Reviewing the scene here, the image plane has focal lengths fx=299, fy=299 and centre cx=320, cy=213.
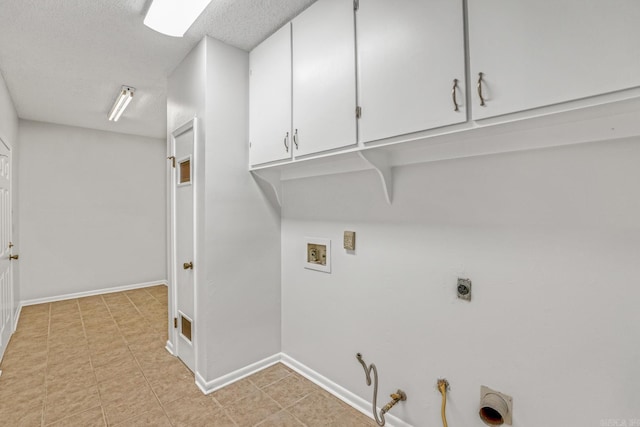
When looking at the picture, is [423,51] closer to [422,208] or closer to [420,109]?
[420,109]

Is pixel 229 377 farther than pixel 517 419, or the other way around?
pixel 229 377

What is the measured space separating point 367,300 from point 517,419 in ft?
2.86

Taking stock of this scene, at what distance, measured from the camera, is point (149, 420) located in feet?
5.98

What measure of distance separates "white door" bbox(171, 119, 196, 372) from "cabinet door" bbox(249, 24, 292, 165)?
0.49 meters

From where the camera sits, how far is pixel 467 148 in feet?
4.46

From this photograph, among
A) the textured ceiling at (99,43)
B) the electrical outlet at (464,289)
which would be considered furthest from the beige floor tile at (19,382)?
the electrical outlet at (464,289)

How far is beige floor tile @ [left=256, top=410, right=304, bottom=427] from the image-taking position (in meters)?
1.78

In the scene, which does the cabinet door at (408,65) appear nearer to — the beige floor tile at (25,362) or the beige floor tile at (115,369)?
the beige floor tile at (115,369)

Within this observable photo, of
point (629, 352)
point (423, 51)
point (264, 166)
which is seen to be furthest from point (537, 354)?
point (264, 166)

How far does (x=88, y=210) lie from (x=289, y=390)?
13.9 feet

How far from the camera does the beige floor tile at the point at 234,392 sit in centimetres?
201

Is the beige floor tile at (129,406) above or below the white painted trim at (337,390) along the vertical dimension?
below

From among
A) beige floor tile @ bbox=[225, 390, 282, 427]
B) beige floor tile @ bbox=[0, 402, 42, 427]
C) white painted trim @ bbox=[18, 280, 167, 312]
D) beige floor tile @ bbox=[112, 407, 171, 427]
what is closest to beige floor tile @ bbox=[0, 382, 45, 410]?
beige floor tile @ bbox=[0, 402, 42, 427]

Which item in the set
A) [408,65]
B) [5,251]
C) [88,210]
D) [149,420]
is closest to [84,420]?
[149,420]
